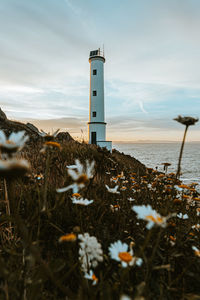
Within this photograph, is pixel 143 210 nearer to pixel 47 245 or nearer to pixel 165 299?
pixel 165 299

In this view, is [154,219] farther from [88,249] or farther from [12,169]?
[12,169]

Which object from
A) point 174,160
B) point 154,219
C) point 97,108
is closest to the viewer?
point 154,219

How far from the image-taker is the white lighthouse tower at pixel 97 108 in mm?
19344

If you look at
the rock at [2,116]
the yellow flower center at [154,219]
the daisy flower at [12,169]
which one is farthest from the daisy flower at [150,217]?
the rock at [2,116]

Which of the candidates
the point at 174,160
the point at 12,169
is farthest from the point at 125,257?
the point at 174,160

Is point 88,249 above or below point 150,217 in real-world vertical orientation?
below

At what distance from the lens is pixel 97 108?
19344mm

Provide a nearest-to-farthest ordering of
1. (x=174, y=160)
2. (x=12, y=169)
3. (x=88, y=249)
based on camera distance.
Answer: (x=12, y=169) < (x=88, y=249) < (x=174, y=160)

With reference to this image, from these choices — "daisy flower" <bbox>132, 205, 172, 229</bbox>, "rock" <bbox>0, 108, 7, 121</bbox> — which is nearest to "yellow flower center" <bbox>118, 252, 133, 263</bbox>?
"daisy flower" <bbox>132, 205, 172, 229</bbox>

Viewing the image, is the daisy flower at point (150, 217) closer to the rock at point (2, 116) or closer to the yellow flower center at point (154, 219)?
the yellow flower center at point (154, 219)

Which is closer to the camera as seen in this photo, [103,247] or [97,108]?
[103,247]

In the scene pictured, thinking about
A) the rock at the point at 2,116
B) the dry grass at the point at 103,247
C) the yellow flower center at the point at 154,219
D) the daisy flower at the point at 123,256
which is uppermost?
the rock at the point at 2,116

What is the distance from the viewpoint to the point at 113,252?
852mm

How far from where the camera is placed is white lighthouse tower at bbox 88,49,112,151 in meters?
19.3
